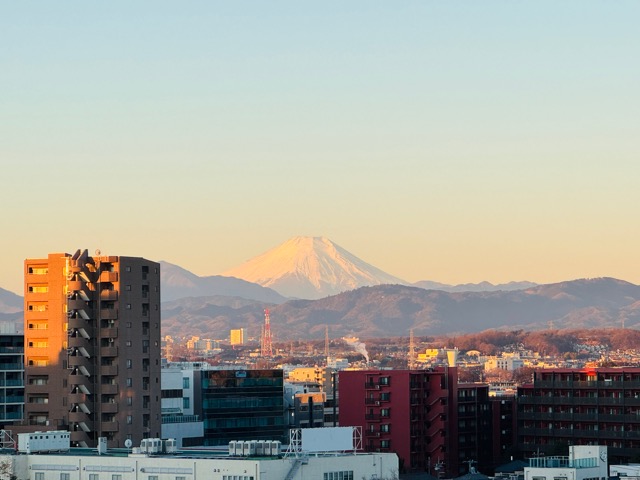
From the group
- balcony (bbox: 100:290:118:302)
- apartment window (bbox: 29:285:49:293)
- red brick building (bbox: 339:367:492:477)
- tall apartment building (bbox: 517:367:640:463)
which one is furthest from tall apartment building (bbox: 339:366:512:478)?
apartment window (bbox: 29:285:49:293)

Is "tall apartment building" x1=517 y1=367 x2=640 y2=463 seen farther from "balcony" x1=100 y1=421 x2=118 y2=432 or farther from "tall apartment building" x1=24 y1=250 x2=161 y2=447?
"balcony" x1=100 y1=421 x2=118 y2=432

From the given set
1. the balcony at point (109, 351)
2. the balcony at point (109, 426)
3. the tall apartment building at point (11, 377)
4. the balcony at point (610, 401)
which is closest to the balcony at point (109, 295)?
the balcony at point (109, 351)

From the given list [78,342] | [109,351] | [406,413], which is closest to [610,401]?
[406,413]

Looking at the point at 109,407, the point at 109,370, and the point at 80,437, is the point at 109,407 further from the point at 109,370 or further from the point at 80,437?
the point at 80,437

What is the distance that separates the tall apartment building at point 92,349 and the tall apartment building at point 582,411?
4105 centimetres

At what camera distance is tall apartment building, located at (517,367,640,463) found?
15838 cm

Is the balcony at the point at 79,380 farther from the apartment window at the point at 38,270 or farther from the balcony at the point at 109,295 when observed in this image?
the apartment window at the point at 38,270

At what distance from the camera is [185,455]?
9719 cm

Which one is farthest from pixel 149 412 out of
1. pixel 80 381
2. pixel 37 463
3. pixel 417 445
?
pixel 37 463

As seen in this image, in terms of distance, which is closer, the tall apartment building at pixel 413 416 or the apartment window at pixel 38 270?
the apartment window at pixel 38 270

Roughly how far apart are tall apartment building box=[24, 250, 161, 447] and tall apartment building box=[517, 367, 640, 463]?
41.1m

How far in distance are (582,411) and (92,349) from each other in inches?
2006

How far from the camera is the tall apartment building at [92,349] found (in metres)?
141

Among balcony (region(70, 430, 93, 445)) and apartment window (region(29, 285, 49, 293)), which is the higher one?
apartment window (region(29, 285, 49, 293))
